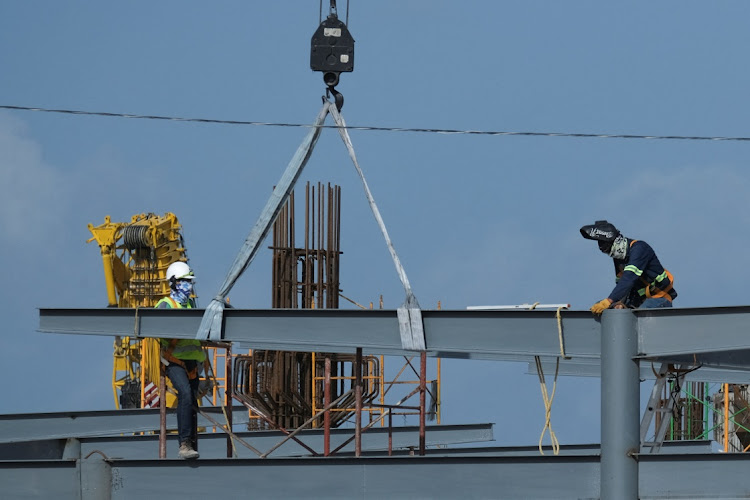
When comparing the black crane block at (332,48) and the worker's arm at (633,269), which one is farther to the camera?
the black crane block at (332,48)

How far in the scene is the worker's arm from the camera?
1235cm

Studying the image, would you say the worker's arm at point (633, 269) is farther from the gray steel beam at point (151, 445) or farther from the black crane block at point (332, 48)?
the gray steel beam at point (151, 445)

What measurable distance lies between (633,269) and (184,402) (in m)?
5.19

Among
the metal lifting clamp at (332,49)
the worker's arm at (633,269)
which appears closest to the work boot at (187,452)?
the metal lifting clamp at (332,49)

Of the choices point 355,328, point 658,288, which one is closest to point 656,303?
point 658,288

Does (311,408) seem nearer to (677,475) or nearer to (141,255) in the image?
(141,255)

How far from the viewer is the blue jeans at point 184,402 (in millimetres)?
14094

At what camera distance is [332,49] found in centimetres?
1456

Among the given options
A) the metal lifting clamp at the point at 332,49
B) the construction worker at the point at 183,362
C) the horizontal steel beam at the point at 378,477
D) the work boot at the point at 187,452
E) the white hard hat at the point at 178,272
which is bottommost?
the horizontal steel beam at the point at 378,477

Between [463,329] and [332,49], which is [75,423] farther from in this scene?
[463,329]

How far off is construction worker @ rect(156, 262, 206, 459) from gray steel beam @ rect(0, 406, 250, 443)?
4969 mm

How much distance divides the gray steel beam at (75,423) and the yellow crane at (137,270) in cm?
1009

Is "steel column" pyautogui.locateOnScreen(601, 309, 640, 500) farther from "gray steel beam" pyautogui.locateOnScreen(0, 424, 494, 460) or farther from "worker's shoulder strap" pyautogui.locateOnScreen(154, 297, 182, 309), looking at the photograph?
"gray steel beam" pyautogui.locateOnScreen(0, 424, 494, 460)

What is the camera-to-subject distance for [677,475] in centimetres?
1168
